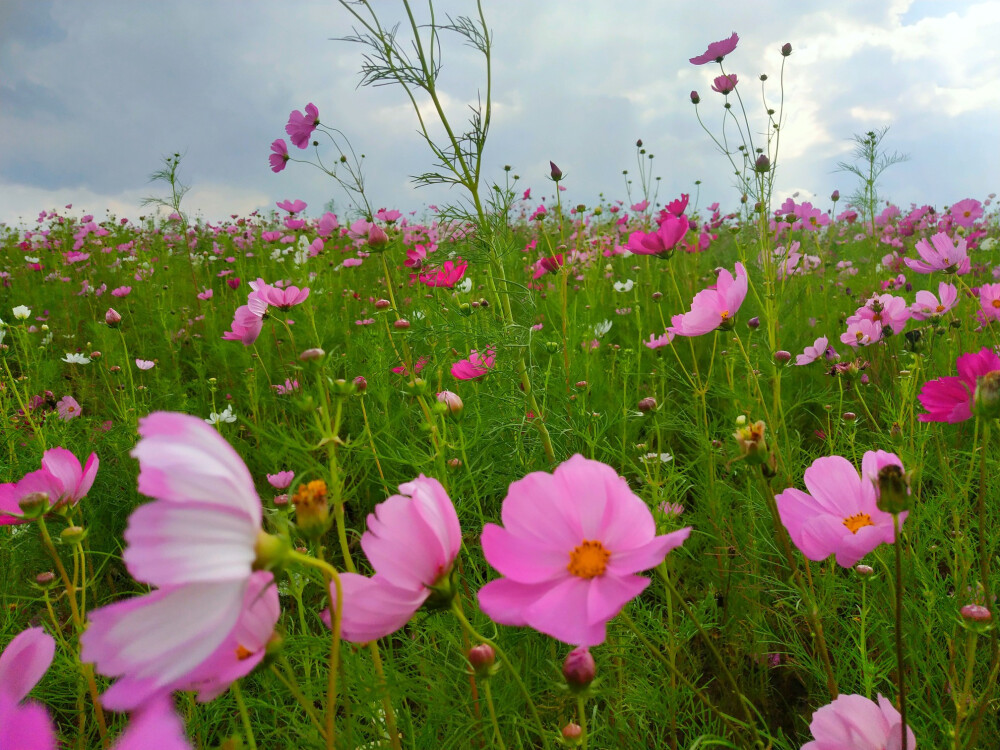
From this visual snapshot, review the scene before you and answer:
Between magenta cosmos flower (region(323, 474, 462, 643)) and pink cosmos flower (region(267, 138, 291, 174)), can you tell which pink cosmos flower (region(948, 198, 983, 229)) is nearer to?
pink cosmos flower (region(267, 138, 291, 174))

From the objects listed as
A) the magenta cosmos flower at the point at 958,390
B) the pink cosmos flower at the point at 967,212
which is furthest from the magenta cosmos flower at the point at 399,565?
the pink cosmos flower at the point at 967,212

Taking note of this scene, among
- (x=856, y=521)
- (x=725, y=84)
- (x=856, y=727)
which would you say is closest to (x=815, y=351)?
(x=725, y=84)

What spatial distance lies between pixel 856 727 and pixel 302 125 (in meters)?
1.56

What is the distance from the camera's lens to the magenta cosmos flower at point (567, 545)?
1.17 ft

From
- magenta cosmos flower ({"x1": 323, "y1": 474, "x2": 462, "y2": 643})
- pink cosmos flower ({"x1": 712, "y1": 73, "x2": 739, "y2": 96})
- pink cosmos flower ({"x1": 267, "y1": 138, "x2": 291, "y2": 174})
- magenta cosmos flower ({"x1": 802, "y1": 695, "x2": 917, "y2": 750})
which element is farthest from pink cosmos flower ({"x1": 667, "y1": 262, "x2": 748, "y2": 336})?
pink cosmos flower ({"x1": 267, "y1": 138, "x2": 291, "y2": 174})

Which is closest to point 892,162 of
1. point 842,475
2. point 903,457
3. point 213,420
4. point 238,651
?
point 903,457

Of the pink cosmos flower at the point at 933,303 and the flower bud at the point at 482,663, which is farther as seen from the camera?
the pink cosmos flower at the point at 933,303

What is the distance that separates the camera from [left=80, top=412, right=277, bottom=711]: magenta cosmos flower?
23cm

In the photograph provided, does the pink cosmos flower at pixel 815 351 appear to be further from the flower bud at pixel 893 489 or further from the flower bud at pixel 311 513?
the flower bud at pixel 311 513

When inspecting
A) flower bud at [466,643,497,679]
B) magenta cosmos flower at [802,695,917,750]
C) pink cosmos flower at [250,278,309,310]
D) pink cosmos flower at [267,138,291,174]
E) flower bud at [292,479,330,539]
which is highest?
pink cosmos flower at [267,138,291,174]

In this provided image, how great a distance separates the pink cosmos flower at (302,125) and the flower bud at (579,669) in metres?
1.42

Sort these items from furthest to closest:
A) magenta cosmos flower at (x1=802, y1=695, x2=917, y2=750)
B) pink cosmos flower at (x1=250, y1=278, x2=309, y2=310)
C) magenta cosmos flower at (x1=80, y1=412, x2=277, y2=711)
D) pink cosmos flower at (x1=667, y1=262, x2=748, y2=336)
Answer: pink cosmos flower at (x1=250, y1=278, x2=309, y2=310) → pink cosmos flower at (x1=667, y1=262, x2=748, y2=336) → magenta cosmos flower at (x1=802, y1=695, x2=917, y2=750) → magenta cosmos flower at (x1=80, y1=412, x2=277, y2=711)

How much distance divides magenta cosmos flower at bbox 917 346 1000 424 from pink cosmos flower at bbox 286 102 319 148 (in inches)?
55.6

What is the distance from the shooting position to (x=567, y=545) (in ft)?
1.29
